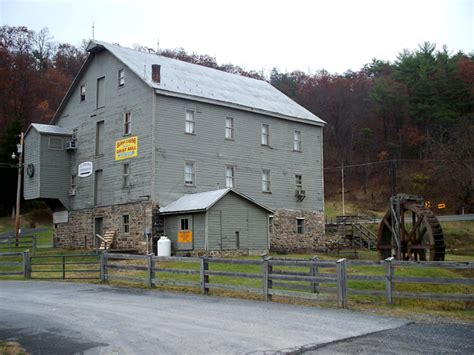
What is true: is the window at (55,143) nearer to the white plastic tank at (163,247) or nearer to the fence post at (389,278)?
the white plastic tank at (163,247)

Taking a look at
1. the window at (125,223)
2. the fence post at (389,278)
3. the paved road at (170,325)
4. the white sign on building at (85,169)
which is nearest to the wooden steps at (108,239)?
the window at (125,223)

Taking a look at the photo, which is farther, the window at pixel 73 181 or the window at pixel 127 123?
the window at pixel 73 181

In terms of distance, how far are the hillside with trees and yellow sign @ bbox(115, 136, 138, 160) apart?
82.3 ft

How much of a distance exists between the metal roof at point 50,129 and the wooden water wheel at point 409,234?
19794mm

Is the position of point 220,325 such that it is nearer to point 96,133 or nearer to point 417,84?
point 96,133

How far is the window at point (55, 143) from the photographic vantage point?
1383 inches

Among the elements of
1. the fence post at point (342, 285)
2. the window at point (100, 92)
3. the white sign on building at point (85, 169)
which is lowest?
the fence post at point (342, 285)

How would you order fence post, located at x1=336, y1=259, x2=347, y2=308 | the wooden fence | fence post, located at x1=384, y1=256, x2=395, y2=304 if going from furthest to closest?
the wooden fence < fence post, located at x1=336, y1=259, x2=347, y2=308 < fence post, located at x1=384, y1=256, x2=395, y2=304

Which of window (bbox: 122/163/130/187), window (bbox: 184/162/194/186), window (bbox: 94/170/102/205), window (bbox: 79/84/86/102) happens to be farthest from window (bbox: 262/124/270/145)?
window (bbox: 79/84/86/102)

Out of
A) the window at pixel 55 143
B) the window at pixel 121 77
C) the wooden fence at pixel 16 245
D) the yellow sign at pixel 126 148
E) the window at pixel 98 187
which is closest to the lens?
the yellow sign at pixel 126 148

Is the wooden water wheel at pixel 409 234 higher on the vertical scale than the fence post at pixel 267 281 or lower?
higher

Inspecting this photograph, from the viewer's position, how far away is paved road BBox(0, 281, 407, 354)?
30.0 ft

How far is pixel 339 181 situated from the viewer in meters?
75.6

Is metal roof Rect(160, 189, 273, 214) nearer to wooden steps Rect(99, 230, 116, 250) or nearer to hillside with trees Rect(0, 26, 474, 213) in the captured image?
wooden steps Rect(99, 230, 116, 250)
